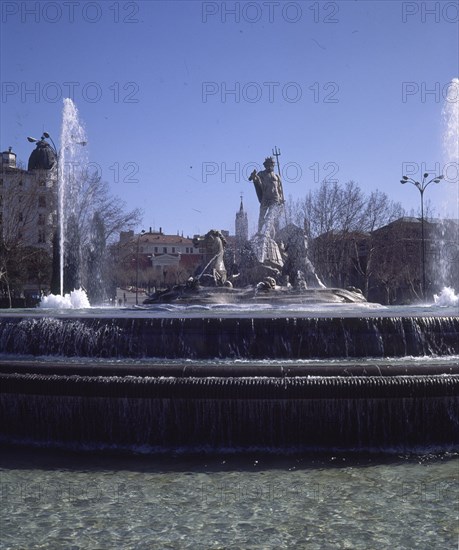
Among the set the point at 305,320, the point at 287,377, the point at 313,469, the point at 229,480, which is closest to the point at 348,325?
the point at 305,320

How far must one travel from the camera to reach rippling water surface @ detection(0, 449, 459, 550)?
608 centimetres

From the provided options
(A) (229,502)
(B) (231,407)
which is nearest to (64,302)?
(B) (231,407)

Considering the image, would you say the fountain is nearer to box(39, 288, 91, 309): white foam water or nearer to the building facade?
box(39, 288, 91, 309): white foam water

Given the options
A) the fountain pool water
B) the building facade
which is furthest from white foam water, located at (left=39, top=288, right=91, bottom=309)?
the fountain pool water

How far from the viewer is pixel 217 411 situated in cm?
905

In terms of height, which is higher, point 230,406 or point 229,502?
point 230,406

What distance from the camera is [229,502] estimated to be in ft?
22.9

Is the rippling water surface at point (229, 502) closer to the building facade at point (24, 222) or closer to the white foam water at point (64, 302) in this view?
the white foam water at point (64, 302)

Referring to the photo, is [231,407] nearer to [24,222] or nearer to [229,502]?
[229,502]

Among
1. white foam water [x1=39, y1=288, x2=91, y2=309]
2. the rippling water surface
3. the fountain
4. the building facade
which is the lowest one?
the rippling water surface

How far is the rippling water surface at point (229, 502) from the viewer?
6.08 m

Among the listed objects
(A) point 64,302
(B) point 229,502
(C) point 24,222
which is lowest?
(B) point 229,502

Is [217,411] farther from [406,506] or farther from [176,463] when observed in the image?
[406,506]

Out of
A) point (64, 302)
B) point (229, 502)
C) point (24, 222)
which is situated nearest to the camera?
point (229, 502)
